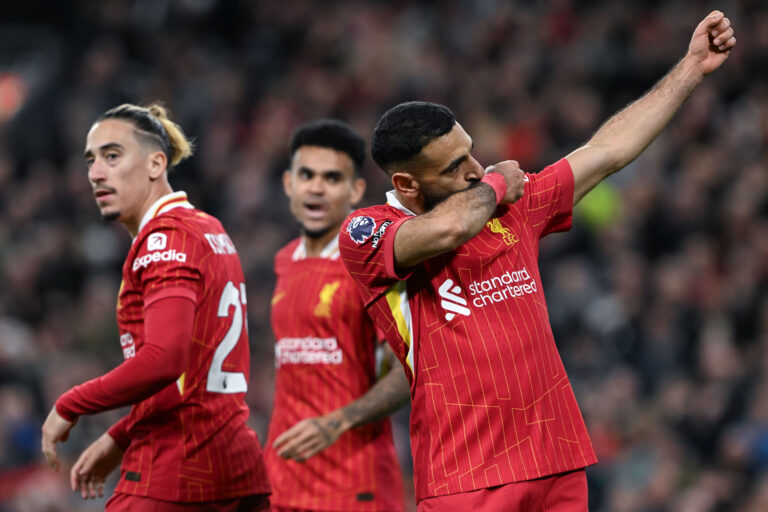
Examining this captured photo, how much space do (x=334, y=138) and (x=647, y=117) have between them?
6.87 ft

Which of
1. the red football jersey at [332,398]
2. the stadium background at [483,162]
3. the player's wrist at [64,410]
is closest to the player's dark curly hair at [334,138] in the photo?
the red football jersey at [332,398]

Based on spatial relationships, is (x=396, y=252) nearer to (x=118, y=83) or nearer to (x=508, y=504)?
(x=508, y=504)

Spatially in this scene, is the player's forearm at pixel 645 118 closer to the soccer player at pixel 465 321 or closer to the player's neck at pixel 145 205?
the soccer player at pixel 465 321

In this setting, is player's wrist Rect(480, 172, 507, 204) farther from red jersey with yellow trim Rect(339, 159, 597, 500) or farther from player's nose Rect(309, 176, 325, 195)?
player's nose Rect(309, 176, 325, 195)

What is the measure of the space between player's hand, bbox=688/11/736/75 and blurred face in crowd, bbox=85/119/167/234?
8.01 feet

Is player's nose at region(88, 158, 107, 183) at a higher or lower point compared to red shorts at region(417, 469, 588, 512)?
higher

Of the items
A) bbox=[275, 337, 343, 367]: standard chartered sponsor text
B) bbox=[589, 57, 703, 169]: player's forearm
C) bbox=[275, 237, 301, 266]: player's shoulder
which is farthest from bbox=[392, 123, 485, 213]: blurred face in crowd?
bbox=[275, 237, 301, 266]: player's shoulder

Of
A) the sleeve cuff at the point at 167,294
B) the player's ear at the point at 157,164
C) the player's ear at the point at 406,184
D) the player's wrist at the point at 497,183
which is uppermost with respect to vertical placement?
the player's ear at the point at 157,164

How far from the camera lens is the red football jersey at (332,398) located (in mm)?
5465

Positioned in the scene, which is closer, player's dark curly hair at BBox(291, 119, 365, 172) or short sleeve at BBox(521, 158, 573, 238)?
short sleeve at BBox(521, 158, 573, 238)

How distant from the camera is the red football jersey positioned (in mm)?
5465

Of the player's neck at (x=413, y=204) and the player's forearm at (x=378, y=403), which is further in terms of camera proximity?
the player's forearm at (x=378, y=403)

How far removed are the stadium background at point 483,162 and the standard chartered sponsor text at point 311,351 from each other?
13.4 feet

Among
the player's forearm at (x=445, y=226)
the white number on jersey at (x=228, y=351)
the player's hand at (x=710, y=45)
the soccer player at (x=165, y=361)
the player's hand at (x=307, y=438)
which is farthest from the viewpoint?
the player's hand at (x=307, y=438)
